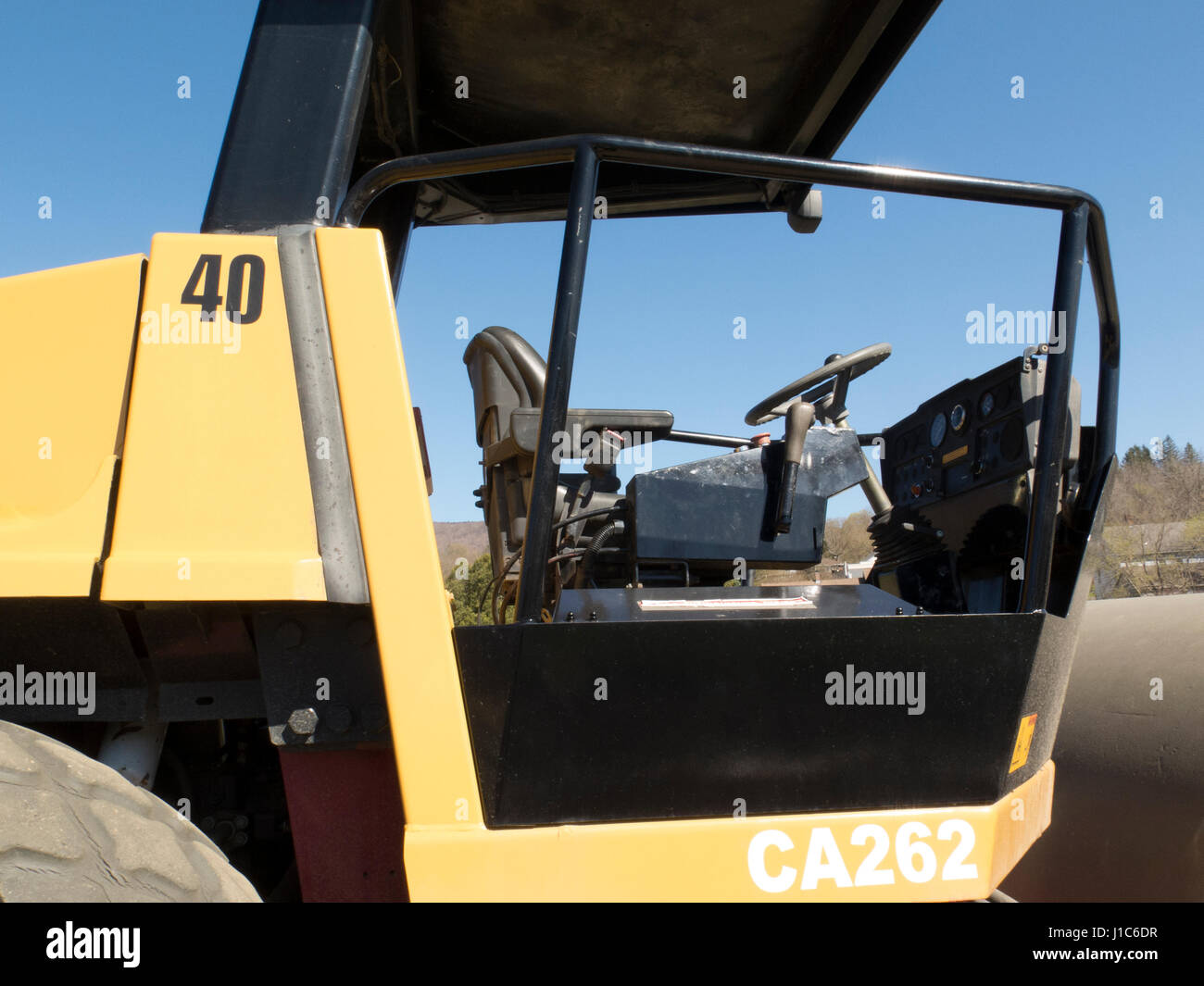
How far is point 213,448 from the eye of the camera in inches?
55.2

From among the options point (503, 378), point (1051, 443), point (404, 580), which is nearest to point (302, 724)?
point (404, 580)

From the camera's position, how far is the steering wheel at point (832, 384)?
2844 millimetres

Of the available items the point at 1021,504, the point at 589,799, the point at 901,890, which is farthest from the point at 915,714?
the point at 1021,504

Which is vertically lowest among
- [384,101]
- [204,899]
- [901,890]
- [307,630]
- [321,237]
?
[901,890]

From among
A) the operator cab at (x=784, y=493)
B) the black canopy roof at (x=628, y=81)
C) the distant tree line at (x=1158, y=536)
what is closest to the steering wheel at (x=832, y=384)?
the operator cab at (x=784, y=493)

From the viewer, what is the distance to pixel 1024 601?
1602 millimetres

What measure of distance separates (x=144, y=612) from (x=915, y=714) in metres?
1.39

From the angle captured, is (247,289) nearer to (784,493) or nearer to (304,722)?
(304,722)

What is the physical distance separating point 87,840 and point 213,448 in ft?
1.98

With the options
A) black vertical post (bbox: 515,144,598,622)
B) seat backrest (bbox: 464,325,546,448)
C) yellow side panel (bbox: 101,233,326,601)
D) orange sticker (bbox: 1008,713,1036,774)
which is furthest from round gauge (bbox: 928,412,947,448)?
yellow side panel (bbox: 101,233,326,601)

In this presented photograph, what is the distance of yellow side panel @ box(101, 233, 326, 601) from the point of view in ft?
4.43

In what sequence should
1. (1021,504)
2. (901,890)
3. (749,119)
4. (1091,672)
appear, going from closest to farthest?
1. (901,890)
2. (1021,504)
3. (749,119)
4. (1091,672)

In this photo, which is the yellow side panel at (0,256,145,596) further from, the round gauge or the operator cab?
the round gauge

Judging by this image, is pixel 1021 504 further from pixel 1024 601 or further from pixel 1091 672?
pixel 1091 672
